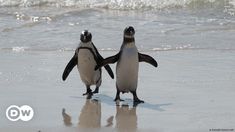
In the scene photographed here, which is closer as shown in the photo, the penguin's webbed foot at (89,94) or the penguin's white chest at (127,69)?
the penguin's white chest at (127,69)

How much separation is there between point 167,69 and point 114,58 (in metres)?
1.35

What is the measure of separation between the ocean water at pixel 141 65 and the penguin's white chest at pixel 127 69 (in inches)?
6.1

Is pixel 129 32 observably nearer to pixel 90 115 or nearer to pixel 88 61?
pixel 88 61

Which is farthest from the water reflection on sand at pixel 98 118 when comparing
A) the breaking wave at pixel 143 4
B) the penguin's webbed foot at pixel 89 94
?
the breaking wave at pixel 143 4

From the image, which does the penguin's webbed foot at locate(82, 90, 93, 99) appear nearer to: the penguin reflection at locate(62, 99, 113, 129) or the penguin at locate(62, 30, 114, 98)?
the penguin at locate(62, 30, 114, 98)

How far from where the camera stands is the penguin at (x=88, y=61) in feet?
19.9

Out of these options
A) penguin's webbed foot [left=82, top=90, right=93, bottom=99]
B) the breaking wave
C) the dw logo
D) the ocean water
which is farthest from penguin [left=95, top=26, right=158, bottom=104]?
the breaking wave

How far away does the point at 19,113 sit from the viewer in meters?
5.20

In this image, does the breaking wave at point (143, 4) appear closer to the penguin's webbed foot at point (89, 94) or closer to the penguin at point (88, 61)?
the penguin at point (88, 61)

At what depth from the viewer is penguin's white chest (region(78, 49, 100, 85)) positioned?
6105 millimetres

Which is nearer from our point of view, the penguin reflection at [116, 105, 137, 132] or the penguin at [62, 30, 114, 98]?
the penguin reflection at [116, 105, 137, 132]

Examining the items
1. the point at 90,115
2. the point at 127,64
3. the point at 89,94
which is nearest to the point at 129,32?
the point at 127,64

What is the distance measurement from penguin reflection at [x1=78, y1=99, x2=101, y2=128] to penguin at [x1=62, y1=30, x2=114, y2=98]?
0.98 feet

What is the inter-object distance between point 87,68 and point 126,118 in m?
1.11
